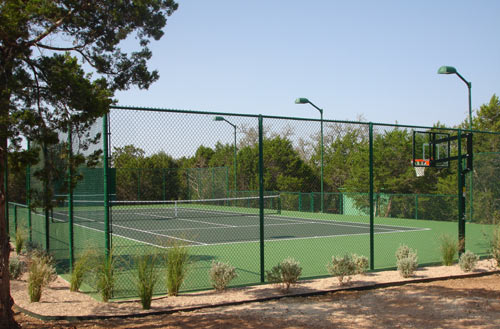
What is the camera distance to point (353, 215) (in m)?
26.1

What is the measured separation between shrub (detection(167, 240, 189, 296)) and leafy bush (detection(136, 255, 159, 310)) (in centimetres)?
35

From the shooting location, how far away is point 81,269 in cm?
748

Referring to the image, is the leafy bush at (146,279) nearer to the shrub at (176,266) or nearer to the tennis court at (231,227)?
the shrub at (176,266)

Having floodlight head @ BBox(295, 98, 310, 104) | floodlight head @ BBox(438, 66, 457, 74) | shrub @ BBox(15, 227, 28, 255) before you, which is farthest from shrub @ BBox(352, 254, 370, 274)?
floodlight head @ BBox(295, 98, 310, 104)

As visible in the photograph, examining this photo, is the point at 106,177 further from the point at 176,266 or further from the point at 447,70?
the point at 447,70

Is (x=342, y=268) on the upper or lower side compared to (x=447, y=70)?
lower

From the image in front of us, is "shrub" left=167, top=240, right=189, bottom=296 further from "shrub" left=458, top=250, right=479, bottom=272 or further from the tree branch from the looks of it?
"shrub" left=458, top=250, right=479, bottom=272

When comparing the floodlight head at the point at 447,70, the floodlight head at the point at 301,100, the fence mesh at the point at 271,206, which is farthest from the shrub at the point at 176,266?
the floodlight head at the point at 301,100

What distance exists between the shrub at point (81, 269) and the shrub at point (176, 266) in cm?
116

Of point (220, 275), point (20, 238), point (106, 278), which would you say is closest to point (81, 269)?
point (106, 278)

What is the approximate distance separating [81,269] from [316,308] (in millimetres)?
3578

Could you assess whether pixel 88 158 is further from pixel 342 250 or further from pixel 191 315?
pixel 342 250

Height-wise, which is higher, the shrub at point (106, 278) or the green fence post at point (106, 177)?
the green fence post at point (106, 177)

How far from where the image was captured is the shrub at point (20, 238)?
464 inches
